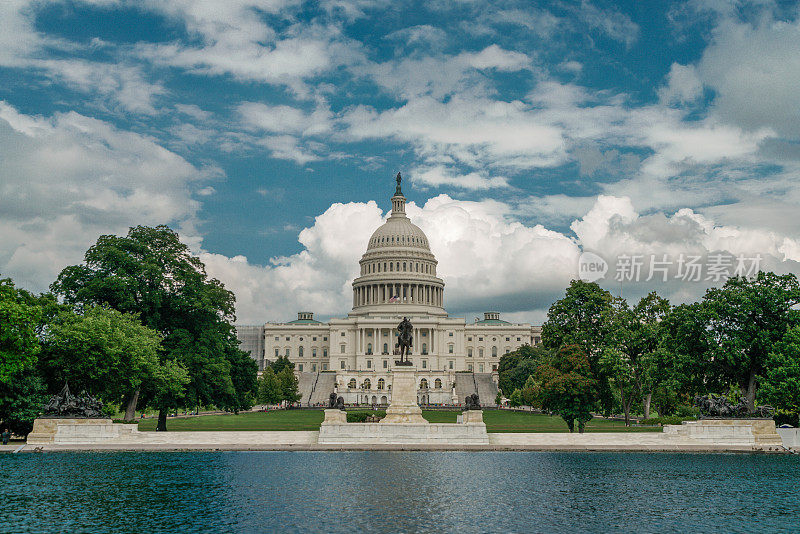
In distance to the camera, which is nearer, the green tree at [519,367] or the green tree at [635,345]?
the green tree at [635,345]

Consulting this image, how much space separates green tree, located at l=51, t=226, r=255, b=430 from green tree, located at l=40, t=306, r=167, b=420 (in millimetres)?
2571

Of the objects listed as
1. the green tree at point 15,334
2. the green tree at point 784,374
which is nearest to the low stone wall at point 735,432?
the green tree at point 784,374

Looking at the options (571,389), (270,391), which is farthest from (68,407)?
(270,391)

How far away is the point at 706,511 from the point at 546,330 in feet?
126

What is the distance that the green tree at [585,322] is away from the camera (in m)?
57.3

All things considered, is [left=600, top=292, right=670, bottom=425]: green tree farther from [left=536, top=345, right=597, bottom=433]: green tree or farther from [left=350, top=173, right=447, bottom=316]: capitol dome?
[left=350, top=173, right=447, bottom=316]: capitol dome

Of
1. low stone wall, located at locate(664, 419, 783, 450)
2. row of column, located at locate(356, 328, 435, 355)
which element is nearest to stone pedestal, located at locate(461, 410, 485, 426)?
low stone wall, located at locate(664, 419, 783, 450)

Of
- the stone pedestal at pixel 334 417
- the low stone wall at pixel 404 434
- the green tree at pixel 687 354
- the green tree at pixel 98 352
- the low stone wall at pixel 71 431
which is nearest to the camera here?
the low stone wall at pixel 71 431

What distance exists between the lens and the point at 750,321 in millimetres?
47219

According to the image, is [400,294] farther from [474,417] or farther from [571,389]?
[474,417]

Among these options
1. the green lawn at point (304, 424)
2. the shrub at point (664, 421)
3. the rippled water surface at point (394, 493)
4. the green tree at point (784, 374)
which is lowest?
the rippled water surface at point (394, 493)

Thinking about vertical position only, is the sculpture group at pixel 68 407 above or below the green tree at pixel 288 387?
below

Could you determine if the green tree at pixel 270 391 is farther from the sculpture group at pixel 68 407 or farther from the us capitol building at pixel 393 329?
the sculpture group at pixel 68 407

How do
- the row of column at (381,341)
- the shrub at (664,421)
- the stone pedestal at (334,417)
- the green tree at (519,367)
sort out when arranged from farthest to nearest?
the row of column at (381,341) < the green tree at (519,367) < the shrub at (664,421) < the stone pedestal at (334,417)
